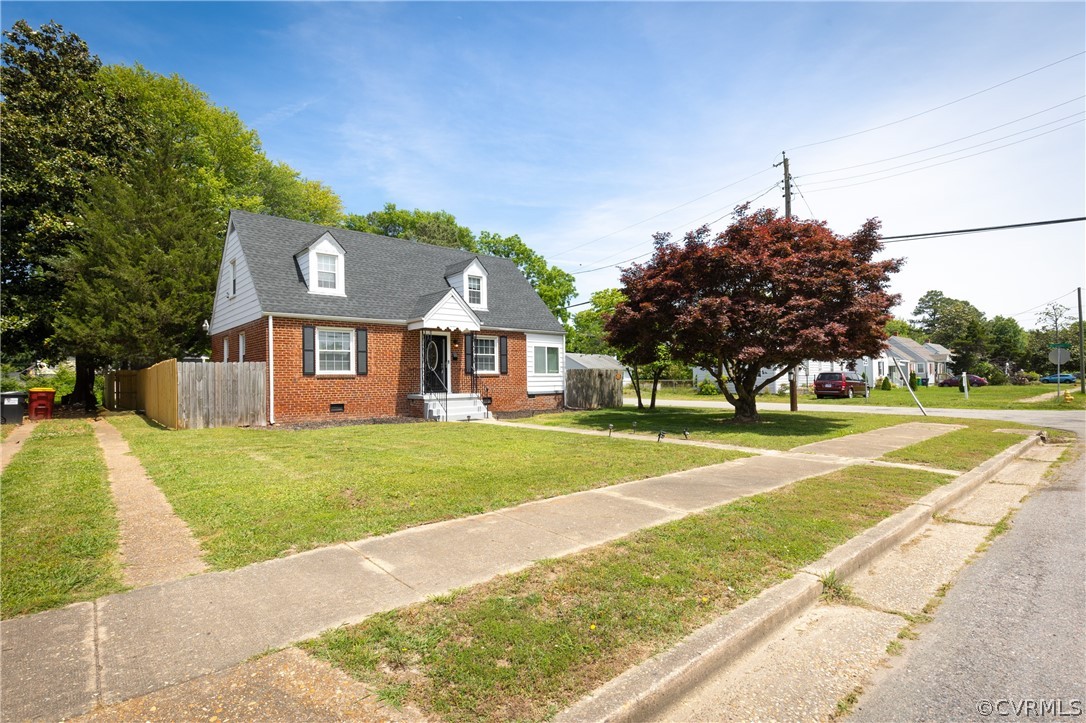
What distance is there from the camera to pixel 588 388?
23953 millimetres

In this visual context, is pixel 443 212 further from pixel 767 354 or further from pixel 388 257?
pixel 767 354

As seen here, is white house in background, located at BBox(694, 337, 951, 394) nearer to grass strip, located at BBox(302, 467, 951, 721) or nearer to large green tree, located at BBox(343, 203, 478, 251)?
large green tree, located at BBox(343, 203, 478, 251)

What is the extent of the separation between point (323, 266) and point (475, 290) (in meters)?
5.82

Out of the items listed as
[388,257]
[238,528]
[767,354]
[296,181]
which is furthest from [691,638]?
[296,181]

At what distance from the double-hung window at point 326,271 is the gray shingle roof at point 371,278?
1.67ft

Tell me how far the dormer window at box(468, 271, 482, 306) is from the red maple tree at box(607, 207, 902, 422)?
281 inches

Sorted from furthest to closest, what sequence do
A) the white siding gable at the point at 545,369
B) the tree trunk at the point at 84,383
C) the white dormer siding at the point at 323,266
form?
the tree trunk at the point at 84,383 → the white siding gable at the point at 545,369 → the white dormer siding at the point at 323,266

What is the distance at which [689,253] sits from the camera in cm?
1587

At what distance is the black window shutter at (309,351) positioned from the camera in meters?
16.7

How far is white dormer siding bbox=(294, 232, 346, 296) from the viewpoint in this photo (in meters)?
17.6

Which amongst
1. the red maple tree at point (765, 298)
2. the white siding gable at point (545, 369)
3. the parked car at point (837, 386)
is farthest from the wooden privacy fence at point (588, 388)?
the parked car at point (837, 386)

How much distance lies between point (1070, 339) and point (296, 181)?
307 feet

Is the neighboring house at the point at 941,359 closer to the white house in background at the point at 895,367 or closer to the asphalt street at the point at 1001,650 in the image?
the white house in background at the point at 895,367

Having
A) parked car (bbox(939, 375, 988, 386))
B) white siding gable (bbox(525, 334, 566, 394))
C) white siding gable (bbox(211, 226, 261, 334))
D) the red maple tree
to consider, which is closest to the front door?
white siding gable (bbox(525, 334, 566, 394))
